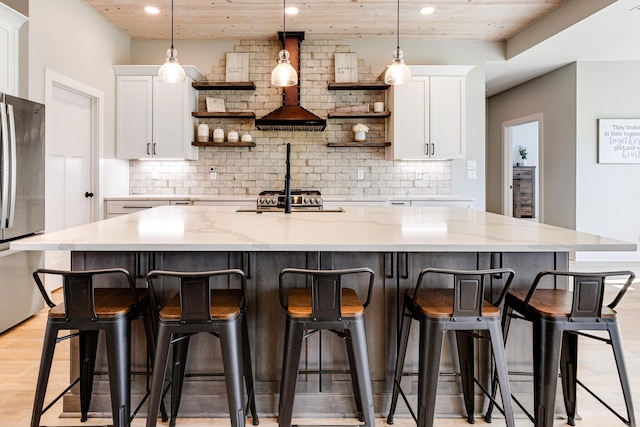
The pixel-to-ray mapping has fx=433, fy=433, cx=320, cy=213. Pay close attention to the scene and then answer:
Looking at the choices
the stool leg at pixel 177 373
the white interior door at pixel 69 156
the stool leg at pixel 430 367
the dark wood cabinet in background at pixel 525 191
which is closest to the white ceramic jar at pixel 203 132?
the white interior door at pixel 69 156

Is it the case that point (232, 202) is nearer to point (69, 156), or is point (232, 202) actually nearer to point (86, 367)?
point (69, 156)

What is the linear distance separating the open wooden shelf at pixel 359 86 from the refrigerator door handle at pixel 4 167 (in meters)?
3.22

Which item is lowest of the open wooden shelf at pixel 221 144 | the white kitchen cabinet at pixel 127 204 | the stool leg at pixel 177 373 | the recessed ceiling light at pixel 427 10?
the stool leg at pixel 177 373

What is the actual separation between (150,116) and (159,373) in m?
3.96

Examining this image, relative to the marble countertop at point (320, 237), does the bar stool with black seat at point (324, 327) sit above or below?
below

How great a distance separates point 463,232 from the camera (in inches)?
77.4

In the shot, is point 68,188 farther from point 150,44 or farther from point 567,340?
point 567,340

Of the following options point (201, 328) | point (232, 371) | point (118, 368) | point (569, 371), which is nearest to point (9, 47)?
point (118, 368)

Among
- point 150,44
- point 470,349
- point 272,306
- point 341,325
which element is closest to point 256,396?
point 272,306

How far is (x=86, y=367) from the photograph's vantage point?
1938 millimetres

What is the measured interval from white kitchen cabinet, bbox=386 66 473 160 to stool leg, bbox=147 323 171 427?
3.78 metres

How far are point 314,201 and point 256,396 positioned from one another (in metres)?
2.60

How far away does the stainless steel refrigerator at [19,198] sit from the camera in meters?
2.92

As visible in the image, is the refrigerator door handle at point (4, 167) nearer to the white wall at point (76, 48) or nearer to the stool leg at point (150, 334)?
the white wall at point (76, 48)
